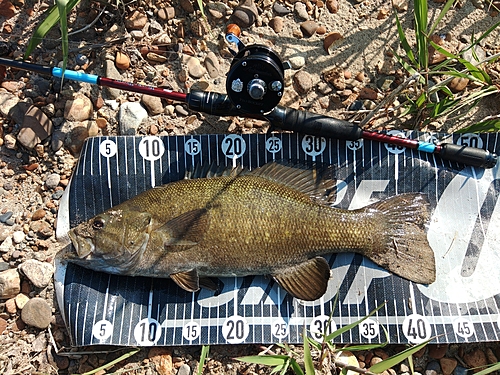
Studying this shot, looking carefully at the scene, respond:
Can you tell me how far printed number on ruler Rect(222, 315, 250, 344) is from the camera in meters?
3.48

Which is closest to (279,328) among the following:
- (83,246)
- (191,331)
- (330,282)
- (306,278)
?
(306,278)

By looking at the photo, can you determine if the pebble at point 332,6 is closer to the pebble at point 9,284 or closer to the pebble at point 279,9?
the pebble at point 279,9

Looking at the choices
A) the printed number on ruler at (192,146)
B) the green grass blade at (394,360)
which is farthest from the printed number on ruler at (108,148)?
the green grass blade at (394,360)

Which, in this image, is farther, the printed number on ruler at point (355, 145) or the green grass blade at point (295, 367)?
the printed number on ruler at point (355, 145)

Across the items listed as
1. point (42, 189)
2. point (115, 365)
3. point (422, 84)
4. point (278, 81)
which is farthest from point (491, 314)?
point (42, 189)

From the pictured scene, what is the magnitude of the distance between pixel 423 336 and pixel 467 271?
0.67 metres

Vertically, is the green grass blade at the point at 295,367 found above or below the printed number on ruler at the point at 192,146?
below

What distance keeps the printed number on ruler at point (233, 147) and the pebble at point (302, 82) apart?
767 millimetres

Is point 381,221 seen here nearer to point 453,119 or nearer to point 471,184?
point 471,184

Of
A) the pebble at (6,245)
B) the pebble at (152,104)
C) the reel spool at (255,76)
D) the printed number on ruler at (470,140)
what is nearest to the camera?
the reel spool at (255,76)

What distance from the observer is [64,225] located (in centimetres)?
368

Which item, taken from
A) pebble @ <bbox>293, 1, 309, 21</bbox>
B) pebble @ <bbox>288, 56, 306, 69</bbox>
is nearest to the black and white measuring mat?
pebble @ <bbox>288, 56, 306, 69</bbox>

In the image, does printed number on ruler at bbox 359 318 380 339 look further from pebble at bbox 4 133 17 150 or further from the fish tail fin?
pebble at bbox 4 133 17 150

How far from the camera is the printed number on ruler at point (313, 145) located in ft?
12.4
